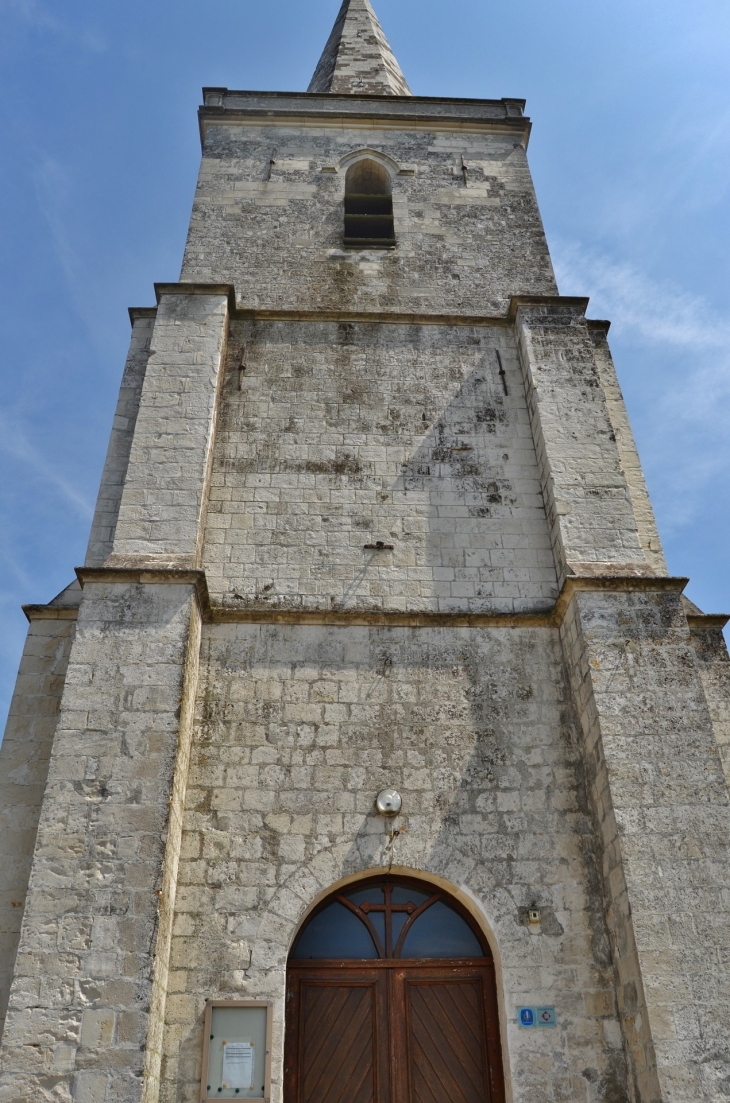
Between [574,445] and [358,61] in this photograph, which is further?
[358,61]

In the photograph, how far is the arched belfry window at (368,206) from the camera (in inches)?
393

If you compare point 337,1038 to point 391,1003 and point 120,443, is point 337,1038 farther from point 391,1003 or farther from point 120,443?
point 120,443

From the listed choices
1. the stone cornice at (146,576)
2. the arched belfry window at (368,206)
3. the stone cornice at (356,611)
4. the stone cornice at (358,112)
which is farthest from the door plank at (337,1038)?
the stone cornice at (358,112)

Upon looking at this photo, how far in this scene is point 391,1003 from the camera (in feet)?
18.8

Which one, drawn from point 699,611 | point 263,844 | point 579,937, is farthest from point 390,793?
point 699,611

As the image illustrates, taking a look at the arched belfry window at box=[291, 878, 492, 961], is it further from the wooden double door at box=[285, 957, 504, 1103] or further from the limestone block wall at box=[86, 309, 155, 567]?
the limestone block wall at box=[86, 309, 155, 567]

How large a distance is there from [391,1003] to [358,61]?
537 inches

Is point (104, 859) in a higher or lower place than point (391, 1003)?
higher

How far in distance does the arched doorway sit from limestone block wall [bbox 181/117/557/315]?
5.91 meters

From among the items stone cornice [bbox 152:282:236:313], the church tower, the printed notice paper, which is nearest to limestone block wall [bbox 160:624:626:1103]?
the church tower

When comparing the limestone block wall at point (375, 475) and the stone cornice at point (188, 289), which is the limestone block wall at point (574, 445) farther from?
the stone cornice at point (188, 289)

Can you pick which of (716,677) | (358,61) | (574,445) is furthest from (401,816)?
(358,61)

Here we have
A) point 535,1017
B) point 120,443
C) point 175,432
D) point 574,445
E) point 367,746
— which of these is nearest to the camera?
point 535,1017

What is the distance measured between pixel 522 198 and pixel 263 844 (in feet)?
27.3
